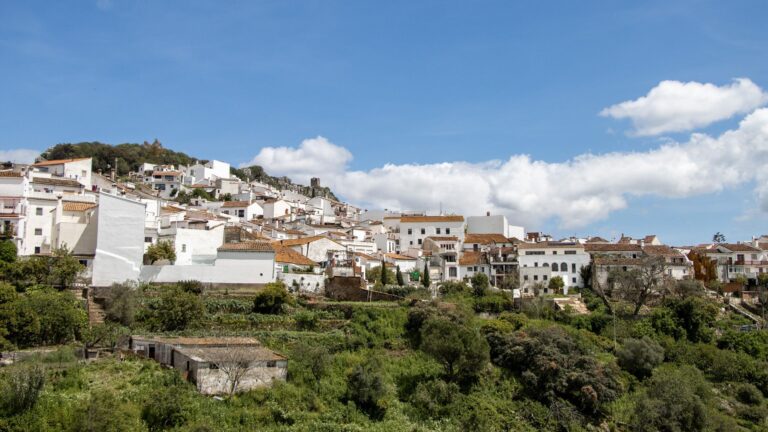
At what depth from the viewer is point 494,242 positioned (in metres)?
58.3

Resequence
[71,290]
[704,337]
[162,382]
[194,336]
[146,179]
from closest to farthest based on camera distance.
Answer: [162,382], [194,336], [71,290], [704,337], [146,179]

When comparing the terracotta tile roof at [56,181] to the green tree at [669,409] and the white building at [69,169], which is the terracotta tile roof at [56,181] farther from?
the green tree at [669,409]

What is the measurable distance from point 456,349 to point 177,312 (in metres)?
12.7

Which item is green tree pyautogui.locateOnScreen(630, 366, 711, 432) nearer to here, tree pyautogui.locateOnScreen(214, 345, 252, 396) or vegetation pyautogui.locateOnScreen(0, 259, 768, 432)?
vegetation pyautogui.locateOnScreen(0, 259, 768, 432)

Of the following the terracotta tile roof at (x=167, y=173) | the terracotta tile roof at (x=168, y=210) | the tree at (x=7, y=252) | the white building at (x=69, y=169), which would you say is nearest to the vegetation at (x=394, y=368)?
the tree at (x=7, y=252)

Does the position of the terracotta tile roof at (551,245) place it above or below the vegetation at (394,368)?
above

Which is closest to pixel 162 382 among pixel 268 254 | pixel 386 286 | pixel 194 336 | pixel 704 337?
pixel 194 336

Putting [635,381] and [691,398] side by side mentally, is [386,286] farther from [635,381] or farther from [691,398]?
[691,398]

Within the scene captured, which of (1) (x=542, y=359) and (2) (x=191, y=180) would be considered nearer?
(1) (x=542, y=359)

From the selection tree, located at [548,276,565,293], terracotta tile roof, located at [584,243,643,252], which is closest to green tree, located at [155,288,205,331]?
tree, located at [548,276,565,293]

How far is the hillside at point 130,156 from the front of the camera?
82.7m

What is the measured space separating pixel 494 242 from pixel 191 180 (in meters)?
40.7

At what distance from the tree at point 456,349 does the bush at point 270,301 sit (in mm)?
8329

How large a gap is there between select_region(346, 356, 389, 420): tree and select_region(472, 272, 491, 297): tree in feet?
56.3
